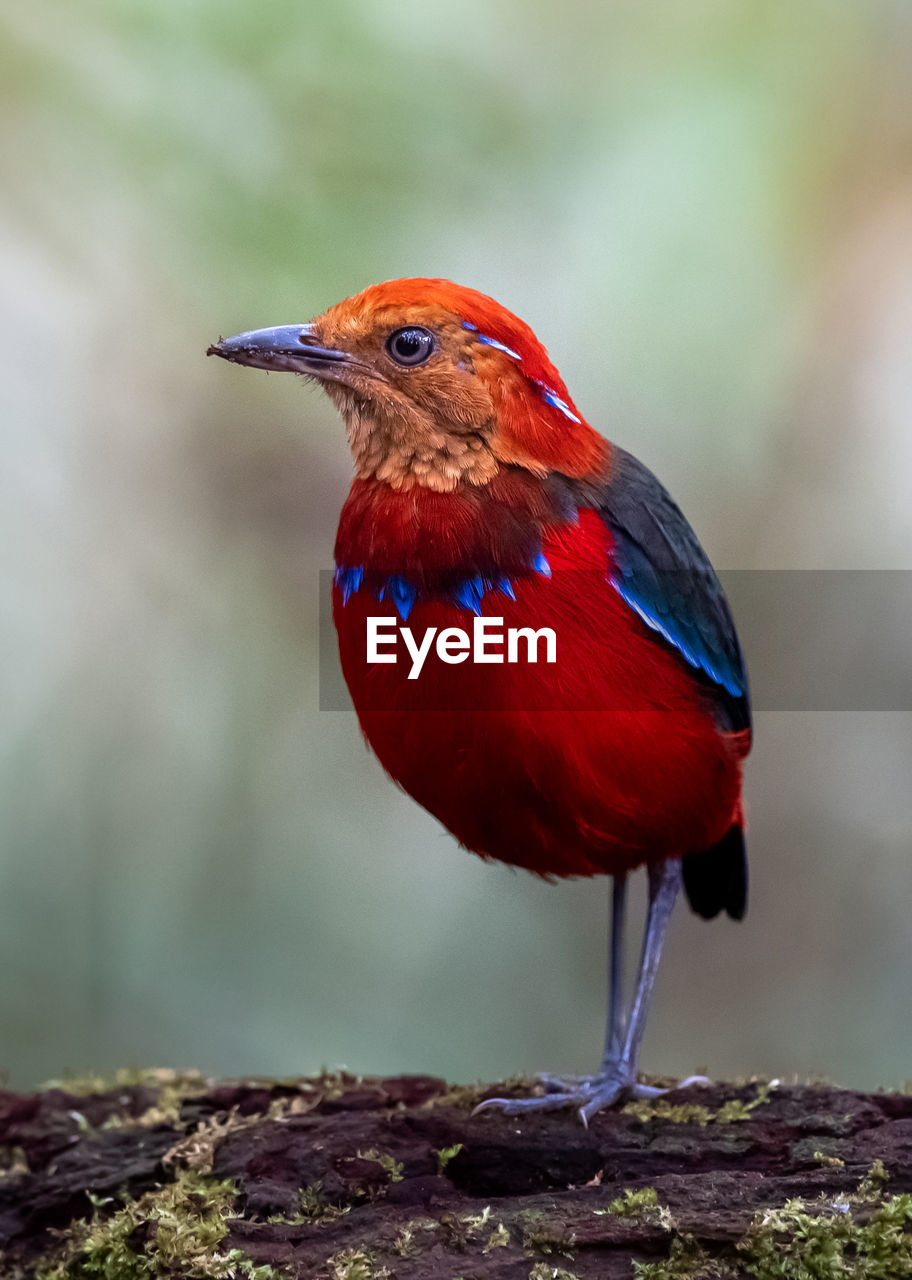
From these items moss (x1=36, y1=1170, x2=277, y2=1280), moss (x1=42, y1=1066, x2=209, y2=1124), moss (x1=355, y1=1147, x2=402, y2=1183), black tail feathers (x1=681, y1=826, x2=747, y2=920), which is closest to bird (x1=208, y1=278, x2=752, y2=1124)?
moss (x1=355, y1=1147, x2=402, y2=1183)

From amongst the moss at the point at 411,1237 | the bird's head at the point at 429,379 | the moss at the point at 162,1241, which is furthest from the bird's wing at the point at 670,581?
the moss at the point at 162,1241

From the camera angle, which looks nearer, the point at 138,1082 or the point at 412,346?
the point at 412,346

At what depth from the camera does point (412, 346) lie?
8.54 feet

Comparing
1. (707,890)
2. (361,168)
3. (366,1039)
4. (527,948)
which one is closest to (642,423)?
(361,168)

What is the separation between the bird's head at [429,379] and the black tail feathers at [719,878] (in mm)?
1189

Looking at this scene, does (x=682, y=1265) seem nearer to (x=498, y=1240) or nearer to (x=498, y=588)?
(x=498, y=1240)

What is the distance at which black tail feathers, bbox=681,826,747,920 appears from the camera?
3.32m

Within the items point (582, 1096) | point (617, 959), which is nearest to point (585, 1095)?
point (582, 1096)

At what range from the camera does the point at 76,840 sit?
167 inches

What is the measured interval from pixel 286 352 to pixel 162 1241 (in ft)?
5.78

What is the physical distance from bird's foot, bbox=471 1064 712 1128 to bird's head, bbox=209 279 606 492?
139 centimetres

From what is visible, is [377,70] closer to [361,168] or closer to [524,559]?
[361,168]

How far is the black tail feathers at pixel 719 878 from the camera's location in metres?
3.32

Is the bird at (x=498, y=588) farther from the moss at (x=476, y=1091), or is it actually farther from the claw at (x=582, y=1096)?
the moss at (x=476, y=1091)
